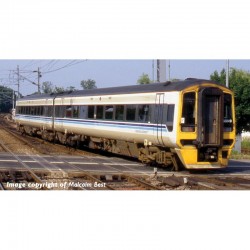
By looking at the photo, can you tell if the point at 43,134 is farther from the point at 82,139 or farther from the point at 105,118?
the point at 105,118

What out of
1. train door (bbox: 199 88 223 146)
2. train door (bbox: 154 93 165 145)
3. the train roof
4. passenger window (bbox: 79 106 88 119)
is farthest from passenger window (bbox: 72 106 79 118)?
train door (bbox: 199 88 223 146)

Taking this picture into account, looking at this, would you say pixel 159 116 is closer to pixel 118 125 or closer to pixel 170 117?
pixel 170 117

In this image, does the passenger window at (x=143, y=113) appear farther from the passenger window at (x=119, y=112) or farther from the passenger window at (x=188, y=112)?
the passenger window at (x=188, y=112)

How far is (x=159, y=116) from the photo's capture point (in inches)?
450

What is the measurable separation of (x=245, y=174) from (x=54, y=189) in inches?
208

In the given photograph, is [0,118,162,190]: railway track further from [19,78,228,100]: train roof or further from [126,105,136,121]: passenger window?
[19,78,228,100]: train roof

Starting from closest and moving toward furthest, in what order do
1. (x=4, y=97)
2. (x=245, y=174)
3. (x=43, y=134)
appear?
(x=245, y=174) → (x=4, y=97) → (x=43, y=134)

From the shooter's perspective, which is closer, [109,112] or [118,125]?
[118,125]

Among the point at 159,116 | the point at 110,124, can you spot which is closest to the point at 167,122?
the point at 159,116

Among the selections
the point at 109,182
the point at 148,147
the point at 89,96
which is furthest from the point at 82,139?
the point at 109,182

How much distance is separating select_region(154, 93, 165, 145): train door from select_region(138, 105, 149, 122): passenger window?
337mm

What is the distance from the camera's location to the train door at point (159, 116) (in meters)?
11.4

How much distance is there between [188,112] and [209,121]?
1.45 feet

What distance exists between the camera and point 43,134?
17547 millimetres
